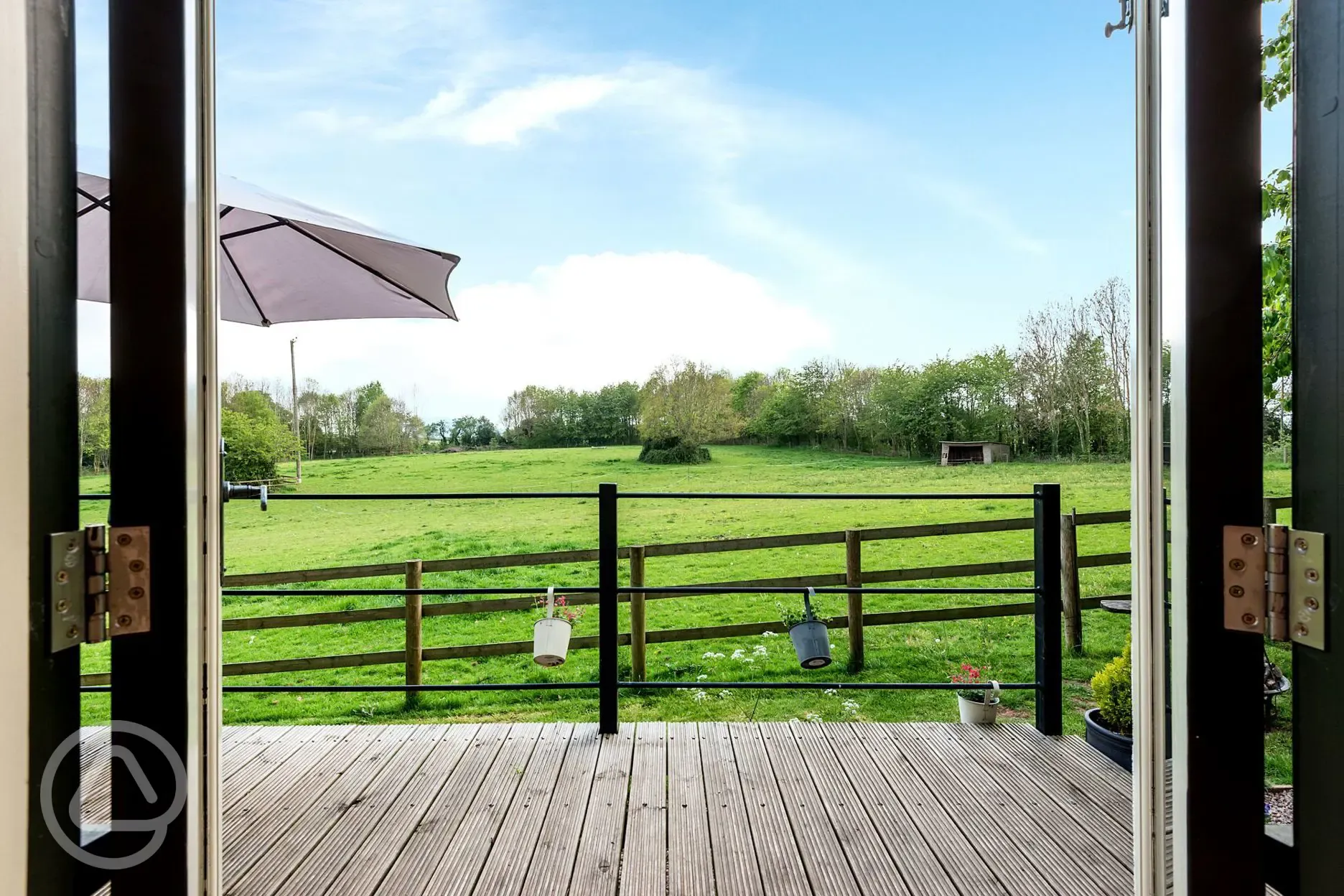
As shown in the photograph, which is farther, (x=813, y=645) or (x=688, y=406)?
(x=688, y=406)

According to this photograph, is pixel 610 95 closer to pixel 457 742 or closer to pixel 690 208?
pixel 690 208

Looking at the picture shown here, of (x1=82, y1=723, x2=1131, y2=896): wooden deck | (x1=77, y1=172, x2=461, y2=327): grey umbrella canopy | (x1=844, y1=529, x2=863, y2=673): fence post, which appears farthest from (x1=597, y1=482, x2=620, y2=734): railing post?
(x1=844, y1=529, x2=863, y2=673): fence post

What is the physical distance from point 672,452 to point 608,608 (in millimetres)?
8552

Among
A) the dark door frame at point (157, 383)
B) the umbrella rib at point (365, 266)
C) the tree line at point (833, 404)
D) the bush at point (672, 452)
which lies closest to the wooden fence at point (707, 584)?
the umbrella rib at point (365, 266)

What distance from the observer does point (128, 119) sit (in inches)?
21.8

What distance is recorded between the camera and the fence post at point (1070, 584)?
4.58 m

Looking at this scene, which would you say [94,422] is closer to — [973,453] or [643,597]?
[643,597]

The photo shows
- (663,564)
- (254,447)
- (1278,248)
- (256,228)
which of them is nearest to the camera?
(1278,248)

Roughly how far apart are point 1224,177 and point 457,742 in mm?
2373

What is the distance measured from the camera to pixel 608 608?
2150mm

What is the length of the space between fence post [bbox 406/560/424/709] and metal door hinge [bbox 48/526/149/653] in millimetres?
3083

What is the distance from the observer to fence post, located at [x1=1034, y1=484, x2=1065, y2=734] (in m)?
2.15

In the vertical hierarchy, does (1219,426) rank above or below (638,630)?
above

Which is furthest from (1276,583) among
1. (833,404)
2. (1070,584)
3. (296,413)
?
(833,404)
